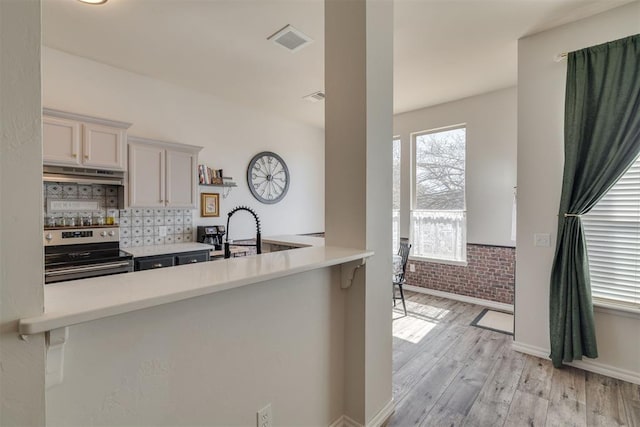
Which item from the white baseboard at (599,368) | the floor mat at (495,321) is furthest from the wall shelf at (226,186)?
the white baseboard at (599,368)

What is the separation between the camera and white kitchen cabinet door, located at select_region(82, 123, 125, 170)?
2748 mm

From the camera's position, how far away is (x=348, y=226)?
68.1 inches

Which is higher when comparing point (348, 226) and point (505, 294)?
point (348, 226)

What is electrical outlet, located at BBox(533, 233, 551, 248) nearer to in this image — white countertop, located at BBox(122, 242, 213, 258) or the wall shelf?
white countertop, located at BBox(122, 242, 213, 258)

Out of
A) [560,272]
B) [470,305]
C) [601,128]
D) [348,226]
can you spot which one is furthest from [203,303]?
[470,305]

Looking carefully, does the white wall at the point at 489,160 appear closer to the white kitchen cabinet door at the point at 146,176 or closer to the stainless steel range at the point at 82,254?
the white kitchen cabinet door at the point at 146,176

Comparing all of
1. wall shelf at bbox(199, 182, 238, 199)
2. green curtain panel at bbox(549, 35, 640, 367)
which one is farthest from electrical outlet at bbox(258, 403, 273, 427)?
wall shelf at bbox(199, 182, 238, 199)

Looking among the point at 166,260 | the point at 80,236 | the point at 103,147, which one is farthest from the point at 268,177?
the point at 80,236

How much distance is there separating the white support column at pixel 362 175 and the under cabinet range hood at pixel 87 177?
2.42m

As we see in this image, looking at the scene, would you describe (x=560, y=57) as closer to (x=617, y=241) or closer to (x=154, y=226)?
(x=617, y=241)

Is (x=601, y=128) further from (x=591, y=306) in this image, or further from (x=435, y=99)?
(x=435, y=99)

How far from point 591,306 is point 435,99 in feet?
10.1

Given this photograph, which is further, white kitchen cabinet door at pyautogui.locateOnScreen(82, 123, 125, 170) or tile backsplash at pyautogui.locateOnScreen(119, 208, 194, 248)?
tile backsplash at pyautogui.locateOnScreen(119, 208, 194, 248)

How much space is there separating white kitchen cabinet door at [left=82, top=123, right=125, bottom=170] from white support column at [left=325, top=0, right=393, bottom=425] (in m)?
2.32
